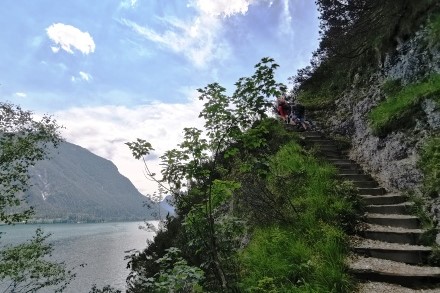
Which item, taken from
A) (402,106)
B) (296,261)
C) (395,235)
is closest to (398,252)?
(395,235)

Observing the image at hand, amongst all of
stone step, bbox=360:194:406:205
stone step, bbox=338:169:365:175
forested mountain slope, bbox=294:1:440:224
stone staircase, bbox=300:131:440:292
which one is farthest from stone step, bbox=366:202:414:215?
stone step, bbox=338:169:365:175

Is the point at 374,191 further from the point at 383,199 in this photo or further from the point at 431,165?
the point at 431,165

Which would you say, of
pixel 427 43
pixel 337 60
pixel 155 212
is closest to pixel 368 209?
pixel 155 212

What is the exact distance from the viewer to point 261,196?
8.80 m

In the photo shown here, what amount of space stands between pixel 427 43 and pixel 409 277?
26.6ft

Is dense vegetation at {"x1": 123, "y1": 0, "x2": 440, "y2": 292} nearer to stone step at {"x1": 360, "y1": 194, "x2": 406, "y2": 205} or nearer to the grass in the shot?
the grass

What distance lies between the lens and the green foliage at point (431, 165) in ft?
23.2

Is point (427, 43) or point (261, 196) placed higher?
point (427, 43)

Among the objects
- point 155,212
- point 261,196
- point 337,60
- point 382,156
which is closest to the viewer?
point 155,212

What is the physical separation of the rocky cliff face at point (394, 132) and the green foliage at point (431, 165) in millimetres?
268

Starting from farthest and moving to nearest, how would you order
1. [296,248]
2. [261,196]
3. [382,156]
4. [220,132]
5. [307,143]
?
[307,143] → [382,156] → [261,196] → [296,248] → [220,132]

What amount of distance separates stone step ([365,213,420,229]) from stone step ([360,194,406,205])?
2.37ft

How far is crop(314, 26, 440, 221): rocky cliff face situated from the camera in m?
8.31

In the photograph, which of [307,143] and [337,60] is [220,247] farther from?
[337,60]
